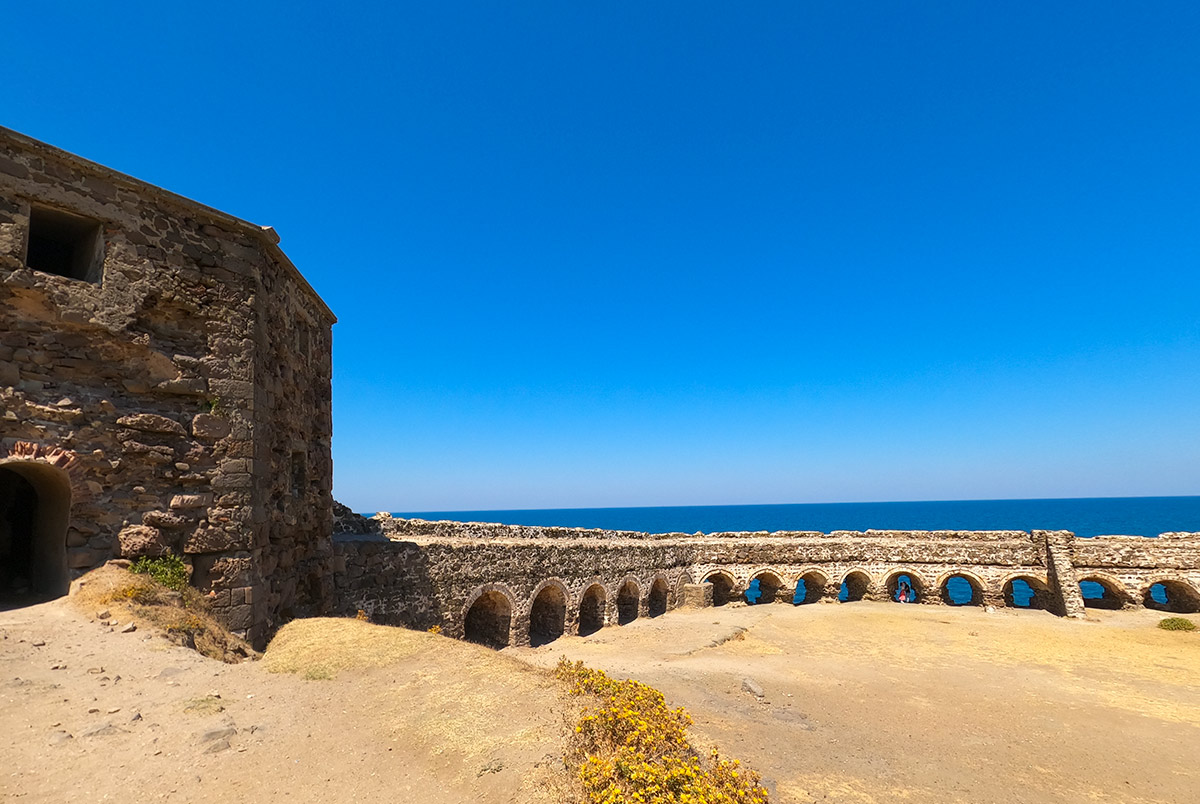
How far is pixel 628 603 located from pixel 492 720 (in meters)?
20.1

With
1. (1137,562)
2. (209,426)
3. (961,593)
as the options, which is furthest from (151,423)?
(961,593)

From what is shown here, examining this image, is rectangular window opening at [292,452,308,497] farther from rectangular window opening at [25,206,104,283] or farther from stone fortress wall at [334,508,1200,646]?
rectangular window opening at [25,206,104,283]

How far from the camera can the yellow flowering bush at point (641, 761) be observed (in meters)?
5.16

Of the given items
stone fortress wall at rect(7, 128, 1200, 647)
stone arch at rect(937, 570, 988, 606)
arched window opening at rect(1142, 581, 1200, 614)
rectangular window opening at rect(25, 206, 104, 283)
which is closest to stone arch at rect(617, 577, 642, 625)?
stone fortress wall at rect(7, 128, 1200, 647)

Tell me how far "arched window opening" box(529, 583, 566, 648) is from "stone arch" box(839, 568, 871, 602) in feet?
51.6

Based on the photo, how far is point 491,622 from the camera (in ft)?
63.3

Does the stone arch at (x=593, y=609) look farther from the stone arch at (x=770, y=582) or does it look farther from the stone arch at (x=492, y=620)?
the stone arch at (x=770, y=582)

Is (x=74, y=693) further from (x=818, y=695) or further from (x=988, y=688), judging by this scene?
(x=988, y=688)

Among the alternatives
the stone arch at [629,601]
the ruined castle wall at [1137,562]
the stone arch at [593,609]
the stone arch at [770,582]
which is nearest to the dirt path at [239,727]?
the stone arch at [593,609]

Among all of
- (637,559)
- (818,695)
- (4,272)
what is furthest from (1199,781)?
(4,272)

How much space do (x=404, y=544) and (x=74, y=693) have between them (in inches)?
372

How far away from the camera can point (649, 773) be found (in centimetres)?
535

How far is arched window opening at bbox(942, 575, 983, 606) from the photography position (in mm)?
27922

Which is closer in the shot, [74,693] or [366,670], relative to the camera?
[74,693]
